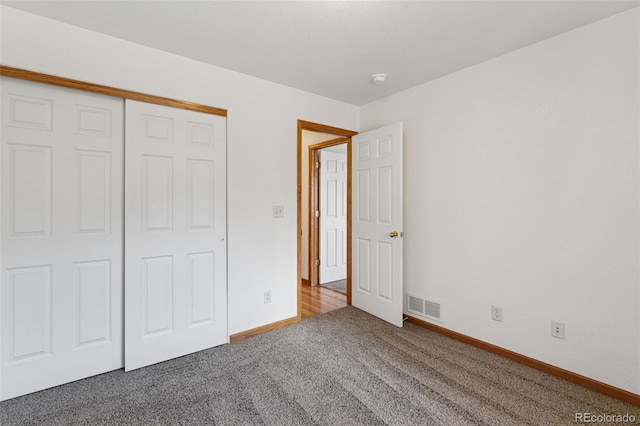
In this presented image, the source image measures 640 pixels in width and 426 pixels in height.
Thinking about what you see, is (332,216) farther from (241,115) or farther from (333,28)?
(333,28)

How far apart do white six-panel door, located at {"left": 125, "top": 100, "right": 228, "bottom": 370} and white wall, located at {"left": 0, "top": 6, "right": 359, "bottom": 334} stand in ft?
0.43

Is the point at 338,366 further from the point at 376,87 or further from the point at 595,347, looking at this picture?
the point at 376,87

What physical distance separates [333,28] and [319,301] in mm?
2947

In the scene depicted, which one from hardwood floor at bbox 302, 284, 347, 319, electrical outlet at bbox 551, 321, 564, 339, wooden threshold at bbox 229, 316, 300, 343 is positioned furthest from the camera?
hardwood floor at bbox 302, 284, 347, 319

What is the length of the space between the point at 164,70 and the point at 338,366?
2.65 metres

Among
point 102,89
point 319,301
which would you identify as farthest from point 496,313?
point 102,89

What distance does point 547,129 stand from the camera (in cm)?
209

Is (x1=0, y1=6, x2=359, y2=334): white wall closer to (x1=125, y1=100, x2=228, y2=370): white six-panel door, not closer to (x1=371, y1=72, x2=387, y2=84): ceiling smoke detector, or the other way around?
(x1=125, y1=100, x2=228, y2=370): white six-panel door

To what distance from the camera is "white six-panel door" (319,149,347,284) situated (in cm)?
445

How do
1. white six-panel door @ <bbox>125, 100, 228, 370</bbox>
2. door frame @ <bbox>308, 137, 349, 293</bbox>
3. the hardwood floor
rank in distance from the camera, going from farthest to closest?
1. door frame @ <bbox>308, 137, 349, 293</bbox>
2. the hardwood floor
3. white six-panel door @ <bbox>125, 100, 228, 370</bbox>

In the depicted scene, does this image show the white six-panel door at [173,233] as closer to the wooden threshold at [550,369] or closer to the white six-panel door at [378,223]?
the white six-panel door at [378,223]

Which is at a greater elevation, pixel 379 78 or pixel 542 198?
pixel 379 78

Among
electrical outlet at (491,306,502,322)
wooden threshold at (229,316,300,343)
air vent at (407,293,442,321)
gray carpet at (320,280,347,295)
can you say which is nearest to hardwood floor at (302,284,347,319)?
gray carpet at (320,280,347,295)

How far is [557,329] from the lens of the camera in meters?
2.04
